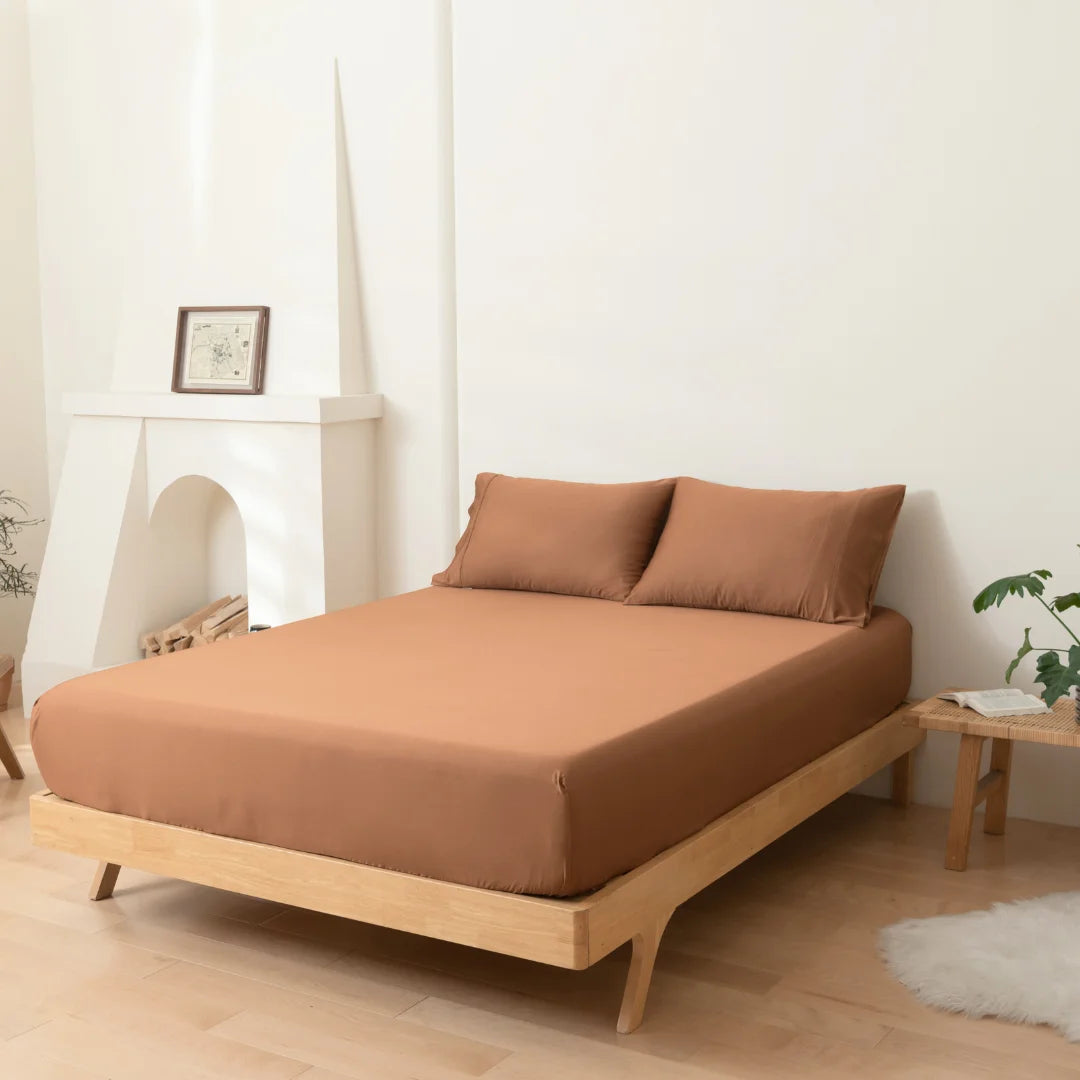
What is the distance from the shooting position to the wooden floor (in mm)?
2818

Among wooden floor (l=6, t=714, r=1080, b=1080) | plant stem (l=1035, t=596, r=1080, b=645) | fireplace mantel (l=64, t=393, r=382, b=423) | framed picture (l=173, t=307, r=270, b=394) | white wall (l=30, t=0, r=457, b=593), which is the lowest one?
wooden floor (l=6, t=714, r=1080, b=1080)

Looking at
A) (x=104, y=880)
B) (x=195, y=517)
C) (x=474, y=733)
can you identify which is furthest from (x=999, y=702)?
(x=195, y=517)

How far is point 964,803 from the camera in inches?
153

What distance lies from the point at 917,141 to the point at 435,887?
281cm

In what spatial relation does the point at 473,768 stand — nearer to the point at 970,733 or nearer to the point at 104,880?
the point at 104,880

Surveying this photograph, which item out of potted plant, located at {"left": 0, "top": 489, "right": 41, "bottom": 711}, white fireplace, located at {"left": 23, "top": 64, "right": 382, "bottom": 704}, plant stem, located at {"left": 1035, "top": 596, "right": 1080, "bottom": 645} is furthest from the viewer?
potted plant, located at {"left": 0, "top": 489, "right": 41, "bottom": 711}

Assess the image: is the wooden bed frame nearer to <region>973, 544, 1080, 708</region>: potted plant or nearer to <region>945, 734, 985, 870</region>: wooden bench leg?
<region>945, 734, 985, 870</region>: wooden bench leg

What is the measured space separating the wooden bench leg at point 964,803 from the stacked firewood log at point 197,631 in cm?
295

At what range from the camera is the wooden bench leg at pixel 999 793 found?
4188mm

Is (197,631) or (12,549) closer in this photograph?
(197,631)

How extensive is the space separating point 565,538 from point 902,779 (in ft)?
4.42

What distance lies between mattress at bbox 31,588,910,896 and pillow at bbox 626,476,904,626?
0.11 metres

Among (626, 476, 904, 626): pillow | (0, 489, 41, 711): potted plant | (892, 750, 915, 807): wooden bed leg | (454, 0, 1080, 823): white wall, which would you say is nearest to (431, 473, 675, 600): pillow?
(626, 476, 904, 626): pillow

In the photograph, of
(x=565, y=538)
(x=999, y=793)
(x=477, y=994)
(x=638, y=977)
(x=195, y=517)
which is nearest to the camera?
(x=638, y=977)
